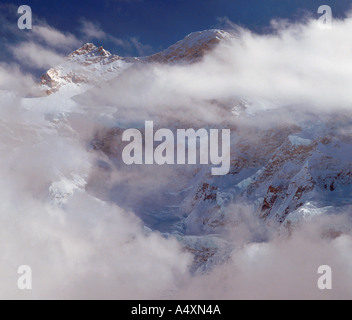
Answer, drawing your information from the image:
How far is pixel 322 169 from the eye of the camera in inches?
7707

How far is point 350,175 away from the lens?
624 ft

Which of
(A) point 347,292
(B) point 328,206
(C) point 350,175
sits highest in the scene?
(C) point 350,175

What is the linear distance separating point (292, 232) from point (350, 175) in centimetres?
3141
